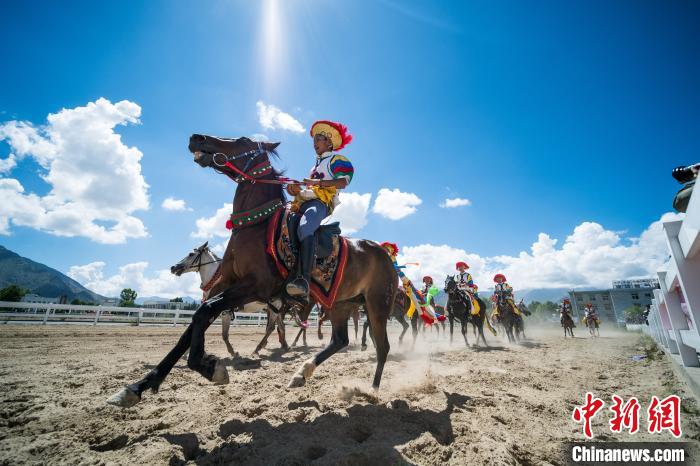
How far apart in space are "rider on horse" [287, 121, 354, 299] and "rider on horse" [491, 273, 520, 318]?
50.2ft

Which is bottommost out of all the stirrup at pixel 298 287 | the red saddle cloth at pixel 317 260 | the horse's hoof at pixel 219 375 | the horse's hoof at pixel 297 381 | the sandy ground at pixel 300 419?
the sandy ground at pixel 300 419

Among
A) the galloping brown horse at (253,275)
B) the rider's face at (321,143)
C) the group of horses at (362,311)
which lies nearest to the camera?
the galloping brown horse at (253,275)

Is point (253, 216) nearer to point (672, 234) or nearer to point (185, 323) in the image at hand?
point (672, 234)

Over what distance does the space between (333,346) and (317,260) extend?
55.4 inches

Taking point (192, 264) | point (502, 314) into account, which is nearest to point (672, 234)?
point (192, 264)

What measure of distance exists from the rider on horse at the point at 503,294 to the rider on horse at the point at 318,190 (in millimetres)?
15294

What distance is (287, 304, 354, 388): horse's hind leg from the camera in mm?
3766

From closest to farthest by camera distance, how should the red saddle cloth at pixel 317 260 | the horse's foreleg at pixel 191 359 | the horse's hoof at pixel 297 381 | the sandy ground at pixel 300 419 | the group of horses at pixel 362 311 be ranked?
the sandy ground at pixel 300 419 < the horse's foreleg at pixel 191 359 < the red saddle cloth at pixel 317 260 < the horse's hoof at pixel 297 381 < the group of horses at pixel 362 311

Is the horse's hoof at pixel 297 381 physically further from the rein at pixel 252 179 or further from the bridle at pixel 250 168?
the bridle at pixel 250 168

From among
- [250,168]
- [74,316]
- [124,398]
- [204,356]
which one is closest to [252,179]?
[250,168]

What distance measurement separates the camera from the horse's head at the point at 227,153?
12.3 feet

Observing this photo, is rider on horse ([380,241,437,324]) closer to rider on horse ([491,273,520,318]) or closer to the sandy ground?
the sandy ground

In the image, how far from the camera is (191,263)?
9.39 m

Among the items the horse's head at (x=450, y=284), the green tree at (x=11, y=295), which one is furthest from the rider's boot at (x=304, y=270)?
the green tree at (x=11, y=295)
